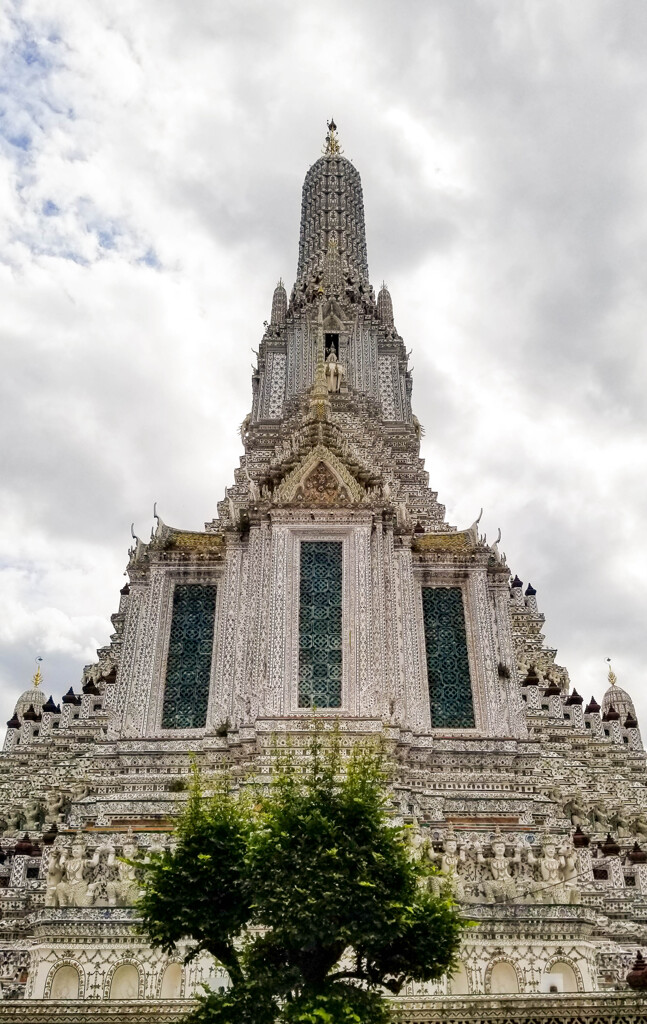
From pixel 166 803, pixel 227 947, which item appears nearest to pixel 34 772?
pixel 166 803

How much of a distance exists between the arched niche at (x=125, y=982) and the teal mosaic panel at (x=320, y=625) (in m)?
8.82

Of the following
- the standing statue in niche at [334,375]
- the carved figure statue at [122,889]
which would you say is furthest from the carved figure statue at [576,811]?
the standing statue in niche at [334,375]

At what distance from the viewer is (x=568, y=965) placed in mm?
15820

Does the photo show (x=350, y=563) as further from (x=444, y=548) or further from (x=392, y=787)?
(x=392, y=787)

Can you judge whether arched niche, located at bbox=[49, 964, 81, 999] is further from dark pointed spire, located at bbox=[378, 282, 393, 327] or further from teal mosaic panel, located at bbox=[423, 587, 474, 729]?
dark pointed spire, located at bbox=[378, 282, 393, 327]

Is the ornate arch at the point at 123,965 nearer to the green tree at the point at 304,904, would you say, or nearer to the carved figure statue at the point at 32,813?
the green tree at the point at 304,904

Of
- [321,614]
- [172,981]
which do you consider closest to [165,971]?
[172,981]

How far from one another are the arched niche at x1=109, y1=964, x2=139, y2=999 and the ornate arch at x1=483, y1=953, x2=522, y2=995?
5.88 metres

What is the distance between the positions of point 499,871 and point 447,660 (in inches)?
386

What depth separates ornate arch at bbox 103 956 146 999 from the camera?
1564 centimetres

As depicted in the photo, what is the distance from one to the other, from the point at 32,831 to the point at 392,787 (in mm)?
9200

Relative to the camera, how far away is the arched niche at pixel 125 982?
15656mm

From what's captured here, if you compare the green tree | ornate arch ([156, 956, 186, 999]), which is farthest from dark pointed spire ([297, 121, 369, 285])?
the green tree

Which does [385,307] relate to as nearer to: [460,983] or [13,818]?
[13,818]
